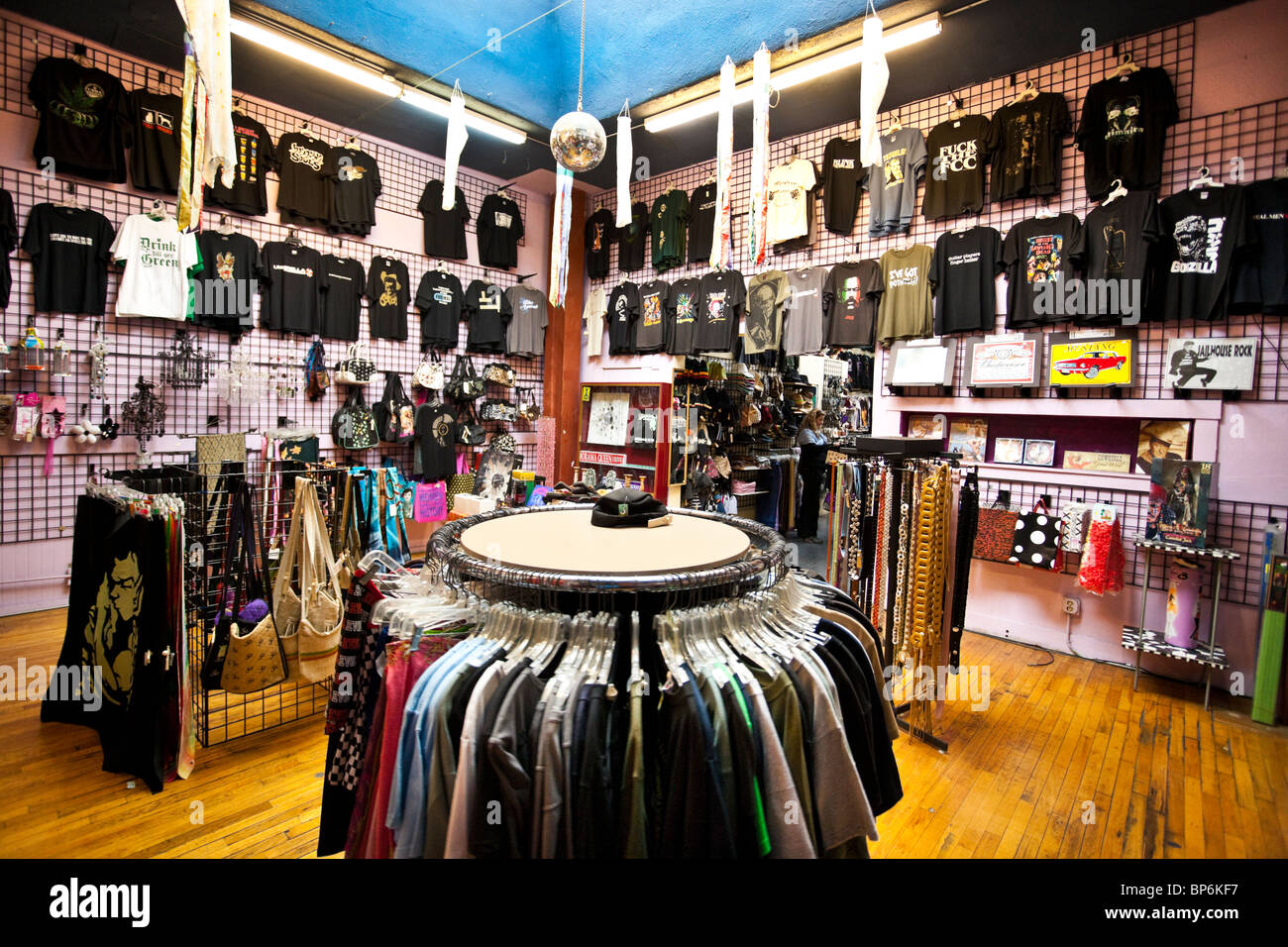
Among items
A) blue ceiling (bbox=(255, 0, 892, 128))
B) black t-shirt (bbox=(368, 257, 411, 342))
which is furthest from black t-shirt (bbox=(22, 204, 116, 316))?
blue ceiling (bbox=(255, 0, 892, 128))

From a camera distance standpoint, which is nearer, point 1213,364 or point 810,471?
point 1213,364

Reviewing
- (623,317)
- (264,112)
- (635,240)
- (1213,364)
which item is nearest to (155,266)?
(264,112)

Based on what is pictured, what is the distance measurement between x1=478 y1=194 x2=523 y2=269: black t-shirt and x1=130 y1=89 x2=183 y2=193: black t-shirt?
9.05 ft

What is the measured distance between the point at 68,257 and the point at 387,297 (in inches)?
89.5

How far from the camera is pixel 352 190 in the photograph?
561cm

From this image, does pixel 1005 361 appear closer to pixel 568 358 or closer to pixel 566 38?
pixel 566 38

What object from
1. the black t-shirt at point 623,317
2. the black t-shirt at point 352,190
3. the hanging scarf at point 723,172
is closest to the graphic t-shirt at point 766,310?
the black t-shirt at point 623,317

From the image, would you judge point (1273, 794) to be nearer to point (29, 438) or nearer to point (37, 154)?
point (29, 438)

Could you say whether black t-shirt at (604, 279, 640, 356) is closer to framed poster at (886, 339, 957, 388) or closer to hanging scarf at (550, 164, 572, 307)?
hanging scarf at (550, 164, 572, 307)

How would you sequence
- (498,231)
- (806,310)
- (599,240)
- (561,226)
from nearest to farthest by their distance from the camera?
(561,226), (806,310), (498,231), (599,240)

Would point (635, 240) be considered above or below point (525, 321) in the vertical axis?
above

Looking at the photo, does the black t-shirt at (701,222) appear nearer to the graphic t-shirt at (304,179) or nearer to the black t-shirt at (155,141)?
the graphic t-shirt at (304,179)

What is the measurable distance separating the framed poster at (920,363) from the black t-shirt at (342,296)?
193 inches

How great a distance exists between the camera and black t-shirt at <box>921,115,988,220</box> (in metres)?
4.48
